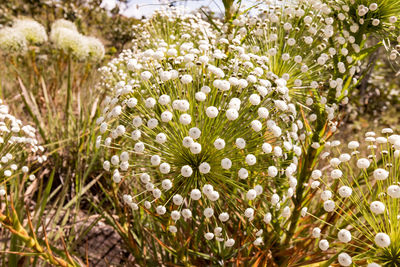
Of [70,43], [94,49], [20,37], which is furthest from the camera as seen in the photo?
[94,49]

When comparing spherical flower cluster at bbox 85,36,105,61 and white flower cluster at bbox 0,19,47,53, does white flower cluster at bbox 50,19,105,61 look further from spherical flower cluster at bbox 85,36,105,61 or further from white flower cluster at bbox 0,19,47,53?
white flower cluster at bbox 0,19,47,53

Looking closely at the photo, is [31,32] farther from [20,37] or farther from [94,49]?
[94,49]

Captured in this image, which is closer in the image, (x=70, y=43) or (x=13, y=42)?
(x=70, y=43)

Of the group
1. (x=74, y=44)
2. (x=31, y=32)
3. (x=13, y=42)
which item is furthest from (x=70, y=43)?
(x=13, y=42)

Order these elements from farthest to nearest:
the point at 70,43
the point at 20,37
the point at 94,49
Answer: the point at 94,49
the point at 20,37
the point at 70,43

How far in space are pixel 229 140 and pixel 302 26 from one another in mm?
915

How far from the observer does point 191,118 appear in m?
1.23

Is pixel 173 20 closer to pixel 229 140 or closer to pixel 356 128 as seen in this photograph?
pixel 229 140

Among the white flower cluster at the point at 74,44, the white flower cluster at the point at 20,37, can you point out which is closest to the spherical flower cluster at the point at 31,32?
the white flower cluster at the point at 20,37

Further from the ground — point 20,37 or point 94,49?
point 20,37

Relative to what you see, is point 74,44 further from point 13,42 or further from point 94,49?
point 13,42

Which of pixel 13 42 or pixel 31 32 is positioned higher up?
pixel 31 32

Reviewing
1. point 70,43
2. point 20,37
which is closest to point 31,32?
point 20,37

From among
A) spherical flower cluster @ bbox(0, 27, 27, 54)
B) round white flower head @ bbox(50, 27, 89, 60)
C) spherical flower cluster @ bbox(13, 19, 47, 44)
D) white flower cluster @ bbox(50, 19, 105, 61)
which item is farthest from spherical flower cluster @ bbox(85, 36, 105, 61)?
spherical flower cluster @ bbox(0, 27, 27, 54)
